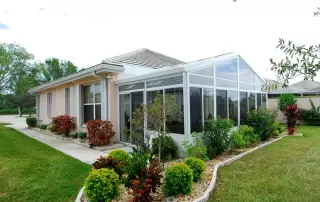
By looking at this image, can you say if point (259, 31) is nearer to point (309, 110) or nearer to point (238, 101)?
point (238, 101)

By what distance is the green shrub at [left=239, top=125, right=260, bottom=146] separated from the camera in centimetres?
1066

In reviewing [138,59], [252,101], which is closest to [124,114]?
[138,59]

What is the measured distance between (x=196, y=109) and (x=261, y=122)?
5522mm

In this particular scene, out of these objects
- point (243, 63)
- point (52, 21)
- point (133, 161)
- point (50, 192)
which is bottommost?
point (50, 192)

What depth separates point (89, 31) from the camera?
13.6 meters

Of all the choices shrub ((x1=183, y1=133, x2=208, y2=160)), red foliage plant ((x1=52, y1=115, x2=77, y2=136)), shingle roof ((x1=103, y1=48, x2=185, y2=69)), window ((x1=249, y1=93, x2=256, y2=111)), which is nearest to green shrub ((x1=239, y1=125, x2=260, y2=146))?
window ((x1=249, y1=93, x2=256, y2=111))

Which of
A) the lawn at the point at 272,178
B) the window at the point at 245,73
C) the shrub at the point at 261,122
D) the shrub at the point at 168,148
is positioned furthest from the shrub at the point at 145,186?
the window at the point at 245,73

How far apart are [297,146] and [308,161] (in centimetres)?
282

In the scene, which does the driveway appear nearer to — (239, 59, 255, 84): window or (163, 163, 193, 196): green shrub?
(239, 59, 255, 84): window

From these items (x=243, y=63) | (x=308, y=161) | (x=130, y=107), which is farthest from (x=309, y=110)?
(x=130, y=107)

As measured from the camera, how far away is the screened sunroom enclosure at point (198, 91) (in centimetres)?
830

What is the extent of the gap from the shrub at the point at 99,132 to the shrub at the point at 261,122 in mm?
7902

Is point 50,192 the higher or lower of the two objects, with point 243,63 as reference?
lower

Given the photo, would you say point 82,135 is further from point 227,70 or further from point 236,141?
point 227,70
